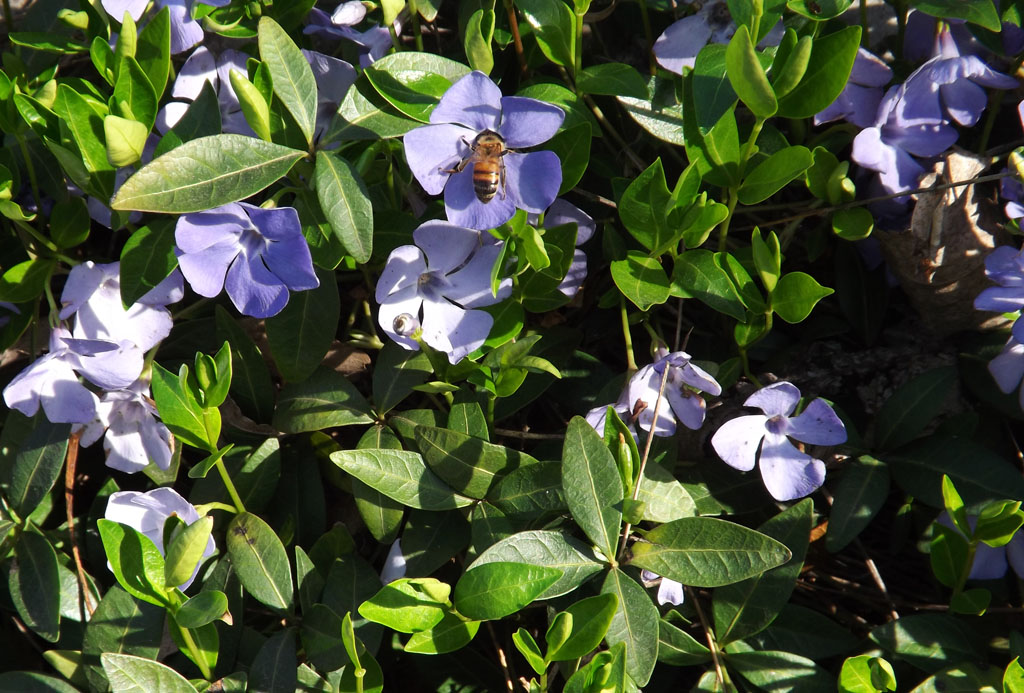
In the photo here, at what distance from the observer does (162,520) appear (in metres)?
1.49

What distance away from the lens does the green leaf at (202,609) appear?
1266 mm

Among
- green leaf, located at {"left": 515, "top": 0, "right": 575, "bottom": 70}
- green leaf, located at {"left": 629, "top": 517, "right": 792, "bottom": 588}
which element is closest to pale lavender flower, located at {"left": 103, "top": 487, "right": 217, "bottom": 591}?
green leaf, located at {"left": 629, "top": 517, "right": 792, "bottom": 588}

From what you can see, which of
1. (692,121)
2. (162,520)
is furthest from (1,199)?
(692,121)

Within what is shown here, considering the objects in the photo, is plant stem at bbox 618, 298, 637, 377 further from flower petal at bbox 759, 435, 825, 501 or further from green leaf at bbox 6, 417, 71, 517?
green leaf at bbox 6, 417, 71, 517

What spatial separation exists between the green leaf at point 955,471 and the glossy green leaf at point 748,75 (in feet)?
2.35

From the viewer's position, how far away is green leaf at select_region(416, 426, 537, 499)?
144 cm

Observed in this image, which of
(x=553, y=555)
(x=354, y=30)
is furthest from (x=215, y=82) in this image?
(x=553, y=555)

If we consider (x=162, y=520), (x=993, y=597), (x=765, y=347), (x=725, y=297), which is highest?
(x=725, y=297)

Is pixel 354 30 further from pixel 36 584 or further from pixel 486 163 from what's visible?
pixel 36 584

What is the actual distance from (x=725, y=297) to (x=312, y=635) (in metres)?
0.91

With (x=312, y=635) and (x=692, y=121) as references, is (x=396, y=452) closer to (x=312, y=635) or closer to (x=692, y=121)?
(x=312, y=635)

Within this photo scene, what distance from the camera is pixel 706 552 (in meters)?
1.30

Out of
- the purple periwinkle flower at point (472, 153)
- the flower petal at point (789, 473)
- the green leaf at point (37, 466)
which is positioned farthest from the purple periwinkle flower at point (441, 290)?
the green leaf at point (37, 466)

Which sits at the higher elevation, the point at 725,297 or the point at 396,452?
the point at 725,297
